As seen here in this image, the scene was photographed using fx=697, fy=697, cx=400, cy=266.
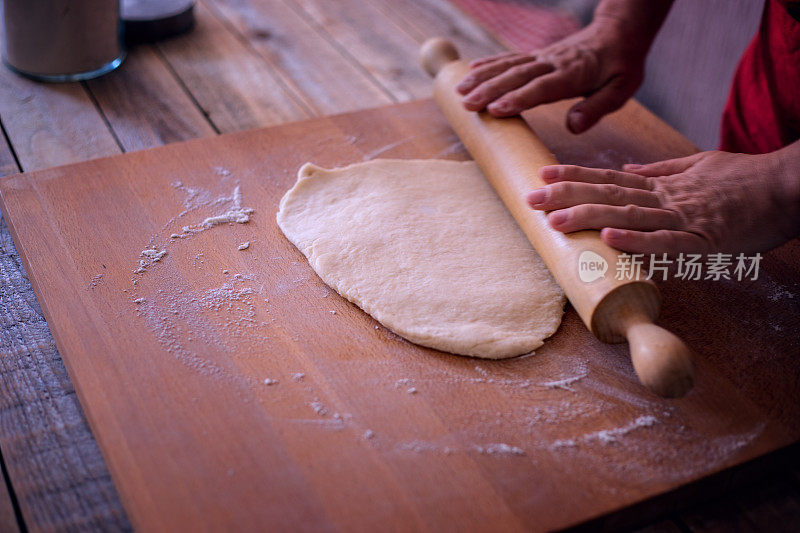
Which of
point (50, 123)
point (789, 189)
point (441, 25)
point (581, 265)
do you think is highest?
point (789, 189)

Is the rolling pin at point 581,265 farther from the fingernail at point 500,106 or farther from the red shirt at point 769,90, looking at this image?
the red shirt at point 769,90

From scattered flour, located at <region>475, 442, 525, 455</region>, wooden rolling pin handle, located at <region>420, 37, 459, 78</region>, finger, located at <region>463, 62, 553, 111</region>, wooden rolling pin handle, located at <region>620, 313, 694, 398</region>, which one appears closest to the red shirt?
finger, located at <region>463, 62, 553, 111</region>

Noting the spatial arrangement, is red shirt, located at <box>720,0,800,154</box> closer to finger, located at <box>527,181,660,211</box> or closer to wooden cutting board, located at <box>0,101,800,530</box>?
wooden cutting board, located at <box>0,101,800,530</box>

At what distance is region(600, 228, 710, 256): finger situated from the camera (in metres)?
1.18

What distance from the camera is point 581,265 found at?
1163mm

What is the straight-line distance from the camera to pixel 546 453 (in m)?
1.03

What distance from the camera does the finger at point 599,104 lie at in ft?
5.52

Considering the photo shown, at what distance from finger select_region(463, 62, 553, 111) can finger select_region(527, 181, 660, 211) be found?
0.39 metres

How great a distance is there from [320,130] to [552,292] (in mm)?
727

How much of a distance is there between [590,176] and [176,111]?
1.13 meters

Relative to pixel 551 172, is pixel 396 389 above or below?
below

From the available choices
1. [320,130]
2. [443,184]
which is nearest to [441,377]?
[443,184]

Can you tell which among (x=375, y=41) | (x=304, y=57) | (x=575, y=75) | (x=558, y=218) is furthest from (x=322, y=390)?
(x=375, y=41)

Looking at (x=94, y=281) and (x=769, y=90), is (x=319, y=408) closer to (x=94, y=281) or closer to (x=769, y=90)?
(x=94, y=281)
